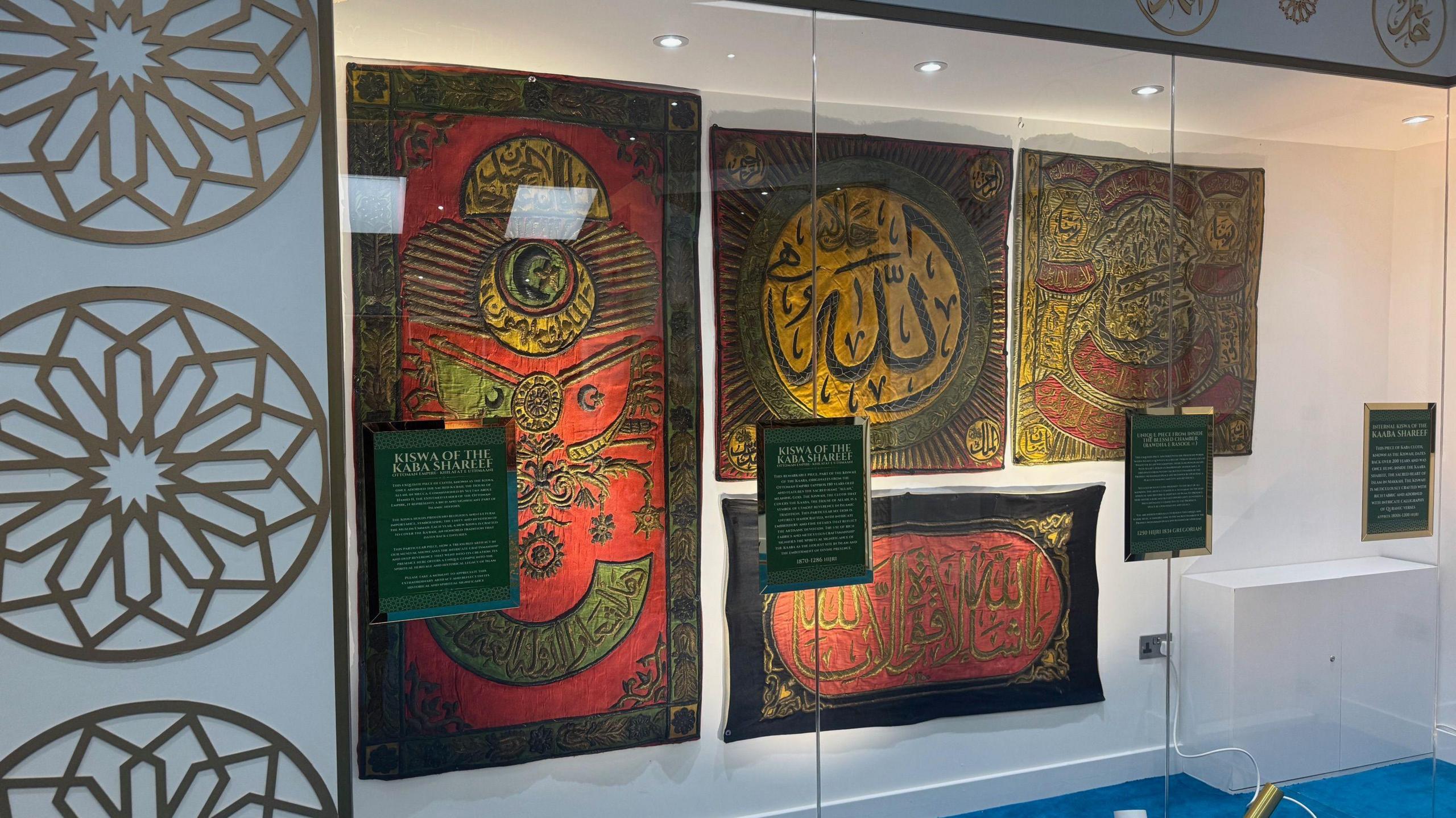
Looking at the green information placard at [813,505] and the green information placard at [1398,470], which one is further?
the green information placard at [1398,470]

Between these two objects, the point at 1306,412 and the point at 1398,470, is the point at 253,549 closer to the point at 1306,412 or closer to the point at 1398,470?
the point at 1306,412

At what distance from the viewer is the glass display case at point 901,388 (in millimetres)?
1771

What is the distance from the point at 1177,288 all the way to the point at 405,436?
1945 mm

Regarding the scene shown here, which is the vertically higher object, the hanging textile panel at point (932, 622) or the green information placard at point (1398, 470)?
the green information placard at point (1398, 470)

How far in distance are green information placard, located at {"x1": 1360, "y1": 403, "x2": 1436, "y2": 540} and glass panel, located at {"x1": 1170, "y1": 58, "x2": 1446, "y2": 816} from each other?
14mm

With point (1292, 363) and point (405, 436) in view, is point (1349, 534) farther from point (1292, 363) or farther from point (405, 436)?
point (405, 436)

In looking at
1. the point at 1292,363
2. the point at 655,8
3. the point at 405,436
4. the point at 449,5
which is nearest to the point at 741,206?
the point at 655,8

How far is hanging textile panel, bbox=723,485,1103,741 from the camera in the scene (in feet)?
6.48

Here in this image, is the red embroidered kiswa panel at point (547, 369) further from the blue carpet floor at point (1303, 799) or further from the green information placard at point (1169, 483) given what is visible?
the green information placard at point (1169, 483)

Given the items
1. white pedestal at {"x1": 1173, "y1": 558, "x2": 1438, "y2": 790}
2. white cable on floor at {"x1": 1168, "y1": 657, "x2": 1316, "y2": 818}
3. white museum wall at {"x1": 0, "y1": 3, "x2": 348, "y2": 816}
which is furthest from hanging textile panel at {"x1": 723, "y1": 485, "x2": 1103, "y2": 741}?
white museum wall at {"x1": 0, "y1": 3, "x2": 348, "y2": 816}

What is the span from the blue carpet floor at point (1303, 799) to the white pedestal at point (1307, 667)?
0.13 ft

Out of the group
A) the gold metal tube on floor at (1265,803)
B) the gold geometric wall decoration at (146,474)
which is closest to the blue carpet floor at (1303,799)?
the gold metal tube on floor at (1265,803)

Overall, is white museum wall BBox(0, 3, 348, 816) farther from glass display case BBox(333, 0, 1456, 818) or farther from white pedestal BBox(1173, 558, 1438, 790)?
white pedestal BBox(1173, 558, 1438, 790)

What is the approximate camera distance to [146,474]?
1575 mm
